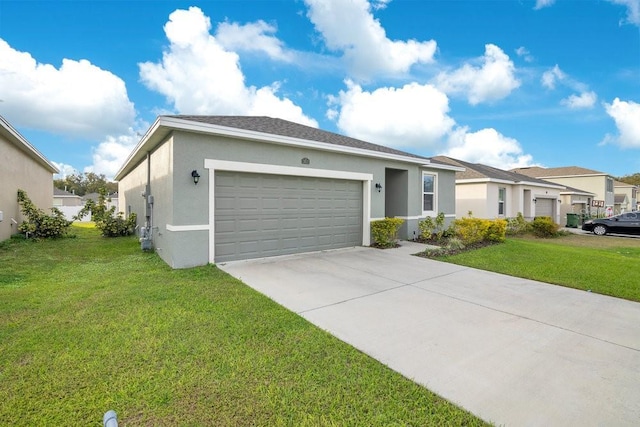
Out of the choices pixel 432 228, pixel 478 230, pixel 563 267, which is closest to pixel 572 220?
pixel 478 230

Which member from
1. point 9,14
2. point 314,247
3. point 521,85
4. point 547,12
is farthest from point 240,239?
point 521,85

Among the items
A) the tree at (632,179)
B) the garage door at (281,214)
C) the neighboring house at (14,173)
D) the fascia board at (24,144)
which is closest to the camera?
the garage door at (281,214)

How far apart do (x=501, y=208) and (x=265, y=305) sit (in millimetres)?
18264

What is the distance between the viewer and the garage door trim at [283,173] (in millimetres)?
6857

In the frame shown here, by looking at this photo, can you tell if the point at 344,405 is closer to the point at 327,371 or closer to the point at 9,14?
the point at 327,371

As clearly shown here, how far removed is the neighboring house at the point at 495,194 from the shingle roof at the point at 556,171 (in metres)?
13.7

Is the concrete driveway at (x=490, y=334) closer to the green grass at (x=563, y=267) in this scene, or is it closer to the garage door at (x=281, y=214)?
the green grass at (x=563, y=267)

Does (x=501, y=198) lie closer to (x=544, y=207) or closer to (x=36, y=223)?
(x=544, y=207)

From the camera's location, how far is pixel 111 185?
65.7 m

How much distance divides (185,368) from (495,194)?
18.5 metres

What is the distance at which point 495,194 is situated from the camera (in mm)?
17109

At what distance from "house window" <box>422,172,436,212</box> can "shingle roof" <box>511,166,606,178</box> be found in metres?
24.8

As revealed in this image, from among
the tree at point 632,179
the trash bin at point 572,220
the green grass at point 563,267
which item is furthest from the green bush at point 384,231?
the tree at point 632,179

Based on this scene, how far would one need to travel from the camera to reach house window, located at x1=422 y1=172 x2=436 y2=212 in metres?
12.5
